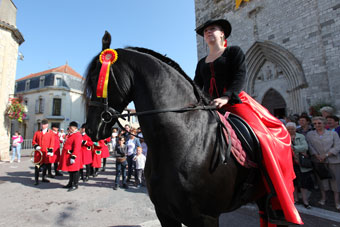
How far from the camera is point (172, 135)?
1.42m

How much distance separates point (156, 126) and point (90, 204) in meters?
3.94

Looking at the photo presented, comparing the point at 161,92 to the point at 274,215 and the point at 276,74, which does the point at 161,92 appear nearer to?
the point at 274,215

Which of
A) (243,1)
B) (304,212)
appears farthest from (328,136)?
(243,1)

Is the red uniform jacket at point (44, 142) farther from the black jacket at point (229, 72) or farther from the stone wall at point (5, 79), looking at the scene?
the black jacket at point (229, 72)

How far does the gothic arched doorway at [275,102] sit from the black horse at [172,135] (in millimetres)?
11005

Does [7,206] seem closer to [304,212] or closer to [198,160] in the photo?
[198,160]

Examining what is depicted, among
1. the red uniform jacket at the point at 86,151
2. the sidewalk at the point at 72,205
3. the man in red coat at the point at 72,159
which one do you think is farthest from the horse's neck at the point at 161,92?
the red uniform jacket at the point at 86,151

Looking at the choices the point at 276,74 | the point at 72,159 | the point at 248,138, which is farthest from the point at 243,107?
the point at 276,74

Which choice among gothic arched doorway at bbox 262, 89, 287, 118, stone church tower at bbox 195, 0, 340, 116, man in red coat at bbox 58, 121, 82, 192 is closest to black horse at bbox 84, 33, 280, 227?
man in red coat at bbox 58, 121, 82, 192

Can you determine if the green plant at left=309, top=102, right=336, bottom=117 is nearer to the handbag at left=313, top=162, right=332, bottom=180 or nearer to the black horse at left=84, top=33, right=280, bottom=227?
the handbag at left=313, top=162, right=332, bottom=180

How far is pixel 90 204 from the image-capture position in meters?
4.30

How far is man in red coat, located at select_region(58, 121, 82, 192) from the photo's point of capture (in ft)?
18.3

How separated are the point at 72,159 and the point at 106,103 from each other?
5046mm

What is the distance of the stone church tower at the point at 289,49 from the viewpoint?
28.0 feet
